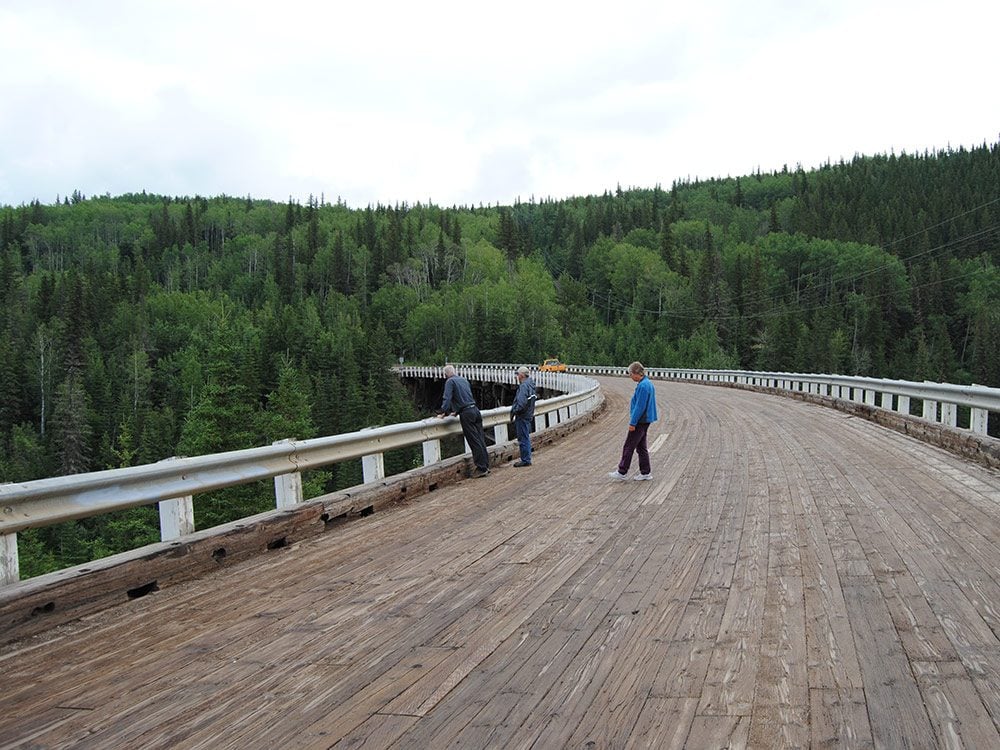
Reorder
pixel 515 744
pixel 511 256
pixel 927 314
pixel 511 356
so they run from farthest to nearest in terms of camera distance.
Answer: pixel 511 256, pixel 927 314, pixel 511 356, pixel 515 744

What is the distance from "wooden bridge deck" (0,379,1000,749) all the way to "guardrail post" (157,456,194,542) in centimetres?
58

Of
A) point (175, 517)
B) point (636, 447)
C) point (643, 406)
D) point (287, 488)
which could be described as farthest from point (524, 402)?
point (175, 517)

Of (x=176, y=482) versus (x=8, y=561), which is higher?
(x=176, y=482)

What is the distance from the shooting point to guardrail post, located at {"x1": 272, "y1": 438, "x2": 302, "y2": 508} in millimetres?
8180

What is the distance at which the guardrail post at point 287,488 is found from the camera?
26.8ft

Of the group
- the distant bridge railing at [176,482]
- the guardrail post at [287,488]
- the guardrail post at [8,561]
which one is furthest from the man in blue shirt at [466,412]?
the guardrail post at [8,561]

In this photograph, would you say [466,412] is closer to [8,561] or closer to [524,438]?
[524,438]

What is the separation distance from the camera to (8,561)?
16.9ft

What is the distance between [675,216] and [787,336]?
81.5 metres

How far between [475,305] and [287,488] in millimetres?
119623

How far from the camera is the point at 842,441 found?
1520 cm

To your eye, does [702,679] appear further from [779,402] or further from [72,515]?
[779,402]

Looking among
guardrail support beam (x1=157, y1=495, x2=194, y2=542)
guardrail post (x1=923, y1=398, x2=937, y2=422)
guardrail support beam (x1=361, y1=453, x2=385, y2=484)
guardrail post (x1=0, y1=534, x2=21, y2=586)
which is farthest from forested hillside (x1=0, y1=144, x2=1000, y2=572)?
guardrail post (x1=0, y1=534, x2=21, y2=586)

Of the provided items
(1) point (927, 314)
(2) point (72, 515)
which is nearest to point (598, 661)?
(2) point (72, 515)
